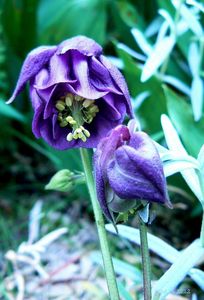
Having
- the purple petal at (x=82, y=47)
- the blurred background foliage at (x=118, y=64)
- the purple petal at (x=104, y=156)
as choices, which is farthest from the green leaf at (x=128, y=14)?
the purple petal at (x=104, y=156)

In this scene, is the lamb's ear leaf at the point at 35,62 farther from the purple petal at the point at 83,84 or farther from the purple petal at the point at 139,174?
the purple petal at the point at 139,174

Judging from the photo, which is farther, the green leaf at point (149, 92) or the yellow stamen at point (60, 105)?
Result: the green leaf at point (149, 92)

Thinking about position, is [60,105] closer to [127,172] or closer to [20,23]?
[127,172]

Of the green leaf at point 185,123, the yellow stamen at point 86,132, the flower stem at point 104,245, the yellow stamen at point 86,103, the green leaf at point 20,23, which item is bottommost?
the green leaf at point 20,23

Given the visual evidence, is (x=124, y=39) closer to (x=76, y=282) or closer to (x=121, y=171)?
(x=76, y=282)

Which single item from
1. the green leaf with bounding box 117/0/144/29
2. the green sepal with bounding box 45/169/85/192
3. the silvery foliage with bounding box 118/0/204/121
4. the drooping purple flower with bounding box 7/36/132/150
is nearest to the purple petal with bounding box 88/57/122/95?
the drooping purple flower with bounding box 7/36/132/150

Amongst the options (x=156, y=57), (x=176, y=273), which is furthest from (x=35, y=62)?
(x=156, y=57)
